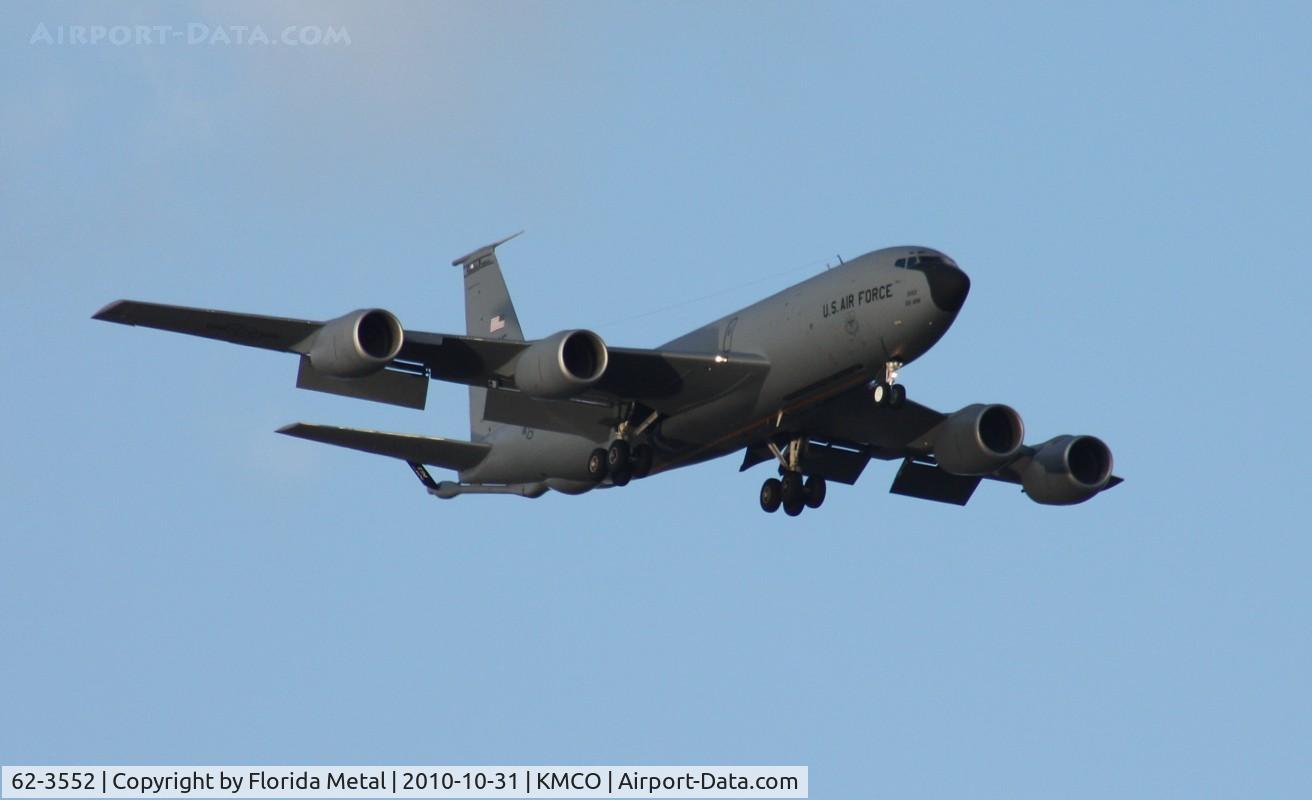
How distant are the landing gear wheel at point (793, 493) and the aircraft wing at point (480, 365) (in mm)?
3335

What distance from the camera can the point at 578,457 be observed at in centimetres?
4866

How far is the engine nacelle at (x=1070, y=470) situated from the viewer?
50969 millimetres

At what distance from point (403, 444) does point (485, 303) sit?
700cm

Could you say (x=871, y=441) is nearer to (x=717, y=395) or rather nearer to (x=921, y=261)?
(x=717, y=395)

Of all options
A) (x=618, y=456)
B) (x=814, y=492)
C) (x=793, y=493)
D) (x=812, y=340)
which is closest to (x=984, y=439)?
(x=814, y=492)

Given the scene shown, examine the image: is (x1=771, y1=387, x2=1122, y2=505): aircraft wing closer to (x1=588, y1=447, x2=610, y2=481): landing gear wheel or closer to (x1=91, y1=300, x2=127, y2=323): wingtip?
(x1=588, y1=447, x2=610, y2=481): landing gear wheel

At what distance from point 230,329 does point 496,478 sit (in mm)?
9214

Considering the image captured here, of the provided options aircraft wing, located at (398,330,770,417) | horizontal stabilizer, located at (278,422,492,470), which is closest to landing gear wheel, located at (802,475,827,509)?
aircraft wing, located at (398,330,770,417)

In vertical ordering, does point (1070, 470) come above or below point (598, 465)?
above

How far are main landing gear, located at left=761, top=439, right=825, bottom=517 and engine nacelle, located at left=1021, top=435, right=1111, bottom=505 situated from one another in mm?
5710

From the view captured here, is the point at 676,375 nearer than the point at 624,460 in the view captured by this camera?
Yes

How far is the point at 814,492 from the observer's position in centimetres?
4875

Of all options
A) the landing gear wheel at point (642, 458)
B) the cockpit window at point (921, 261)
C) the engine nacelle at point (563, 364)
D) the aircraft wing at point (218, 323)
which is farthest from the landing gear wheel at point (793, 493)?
the aircraft wing at point (218, 323)

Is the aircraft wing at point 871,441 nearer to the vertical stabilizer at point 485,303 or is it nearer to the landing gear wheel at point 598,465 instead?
the landing gear wheel at point 598,465
